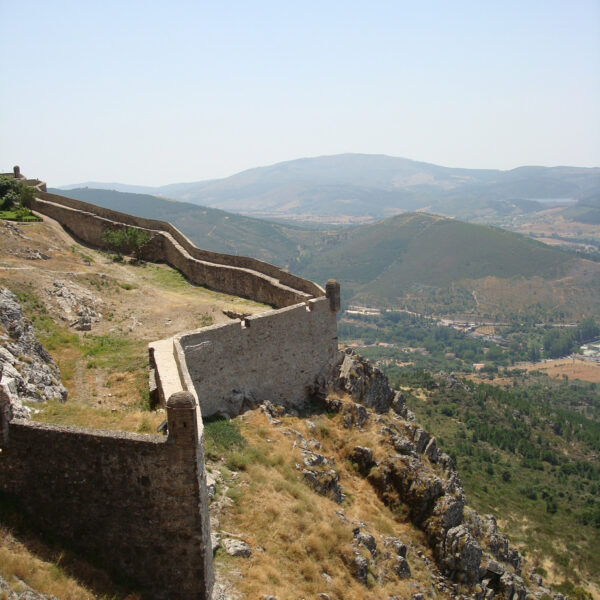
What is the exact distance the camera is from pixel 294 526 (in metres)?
13.0

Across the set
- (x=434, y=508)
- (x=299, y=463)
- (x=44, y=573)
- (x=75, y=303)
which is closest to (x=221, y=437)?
(x=299, y=463)

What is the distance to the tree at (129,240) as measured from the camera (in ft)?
109

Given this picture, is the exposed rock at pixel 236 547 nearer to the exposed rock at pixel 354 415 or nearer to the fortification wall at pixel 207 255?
the exposed rock at pixel 354 415

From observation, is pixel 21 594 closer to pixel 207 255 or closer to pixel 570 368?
pixel 207 255

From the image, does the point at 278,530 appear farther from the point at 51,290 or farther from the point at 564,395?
the point at 564,395

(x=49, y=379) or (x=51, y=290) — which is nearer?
(x=49, y=379)

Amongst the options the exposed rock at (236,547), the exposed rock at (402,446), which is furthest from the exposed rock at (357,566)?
the exposed rock at (402,446)

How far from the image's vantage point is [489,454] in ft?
194

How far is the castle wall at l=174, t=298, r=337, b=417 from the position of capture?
16.2 metres

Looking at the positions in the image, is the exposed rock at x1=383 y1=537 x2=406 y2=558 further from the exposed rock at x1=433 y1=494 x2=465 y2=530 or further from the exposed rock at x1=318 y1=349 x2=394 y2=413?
the exposed rock at x1=318 y1=349 x2=394 y2=413

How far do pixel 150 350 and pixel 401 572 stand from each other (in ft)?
31.2

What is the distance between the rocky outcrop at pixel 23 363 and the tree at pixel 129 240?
1682cm

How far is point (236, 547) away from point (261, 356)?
770 cm

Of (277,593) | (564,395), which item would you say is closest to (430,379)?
(564,395)
